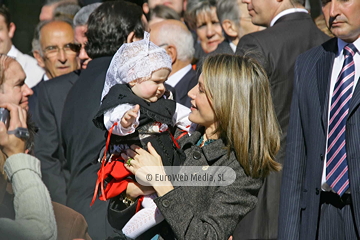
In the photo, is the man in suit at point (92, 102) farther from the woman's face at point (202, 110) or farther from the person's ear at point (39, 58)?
the person's ear at point (39, 58)

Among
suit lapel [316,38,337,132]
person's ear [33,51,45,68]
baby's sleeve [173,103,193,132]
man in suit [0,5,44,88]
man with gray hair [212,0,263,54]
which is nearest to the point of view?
baby's sleeve [173,103,193,132]

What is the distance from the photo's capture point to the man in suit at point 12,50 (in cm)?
533

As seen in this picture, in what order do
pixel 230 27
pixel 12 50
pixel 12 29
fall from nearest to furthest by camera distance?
pixel 12 29 → pixel 230 27 → pixel 12 50

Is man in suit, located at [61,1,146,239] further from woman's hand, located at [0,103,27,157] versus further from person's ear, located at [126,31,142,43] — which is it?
woman's hand, located at [0,103,27,157]

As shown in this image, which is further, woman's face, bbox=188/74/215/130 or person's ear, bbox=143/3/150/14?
person's ear, bbox=143/3/150/14

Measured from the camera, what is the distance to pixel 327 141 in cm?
369

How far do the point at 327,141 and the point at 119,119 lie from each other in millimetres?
1437

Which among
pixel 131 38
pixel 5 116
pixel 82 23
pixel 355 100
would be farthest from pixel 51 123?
pixel 355 100

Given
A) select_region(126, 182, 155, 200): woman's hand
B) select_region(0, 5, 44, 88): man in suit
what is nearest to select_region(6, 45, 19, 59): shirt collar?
select_region(0, 5, 44, 88): man in suit

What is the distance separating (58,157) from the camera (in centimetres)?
504

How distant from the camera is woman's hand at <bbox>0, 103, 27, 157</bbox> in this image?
2.93 metres

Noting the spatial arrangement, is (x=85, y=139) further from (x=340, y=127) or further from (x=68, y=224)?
(x=340, y=127)

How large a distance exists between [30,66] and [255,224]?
333cm

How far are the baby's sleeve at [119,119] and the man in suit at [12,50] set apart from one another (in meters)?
2.47
